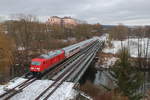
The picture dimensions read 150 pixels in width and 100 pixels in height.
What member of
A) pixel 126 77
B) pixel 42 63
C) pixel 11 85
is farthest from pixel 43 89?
pixel 126 77

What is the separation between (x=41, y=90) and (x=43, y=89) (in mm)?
360

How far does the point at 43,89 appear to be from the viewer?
17.7m

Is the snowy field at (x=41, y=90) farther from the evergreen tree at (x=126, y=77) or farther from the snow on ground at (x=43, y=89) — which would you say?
the evergreen tree at (x=126, y=77)

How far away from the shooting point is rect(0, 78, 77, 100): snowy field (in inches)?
620

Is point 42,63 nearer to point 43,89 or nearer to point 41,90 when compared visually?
point 43,89

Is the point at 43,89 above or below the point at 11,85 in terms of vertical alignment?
below

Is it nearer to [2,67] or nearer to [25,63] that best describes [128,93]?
[2,67]

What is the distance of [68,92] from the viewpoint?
17.1 meters

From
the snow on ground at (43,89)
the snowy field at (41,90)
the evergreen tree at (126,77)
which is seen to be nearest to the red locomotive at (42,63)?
the snowy field at (41,90)

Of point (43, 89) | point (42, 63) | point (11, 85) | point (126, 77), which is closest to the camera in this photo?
point (126, 77)

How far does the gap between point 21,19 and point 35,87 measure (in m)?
34.3

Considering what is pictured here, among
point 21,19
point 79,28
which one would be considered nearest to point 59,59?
point 21,19

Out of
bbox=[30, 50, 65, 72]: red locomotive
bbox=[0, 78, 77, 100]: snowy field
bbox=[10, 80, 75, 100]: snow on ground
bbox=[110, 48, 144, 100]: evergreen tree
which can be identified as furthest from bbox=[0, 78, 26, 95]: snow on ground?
bbox=[110, 48, 144, 100]: evergreen tree

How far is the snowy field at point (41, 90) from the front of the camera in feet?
51.7
